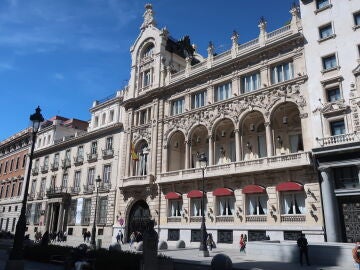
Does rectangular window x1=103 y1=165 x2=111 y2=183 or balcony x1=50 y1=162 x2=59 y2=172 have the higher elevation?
balcony x1=50 y1=162 x2=59 y2=172

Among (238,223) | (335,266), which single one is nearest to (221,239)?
(238,223)

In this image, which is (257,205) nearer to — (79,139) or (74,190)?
(74,190)

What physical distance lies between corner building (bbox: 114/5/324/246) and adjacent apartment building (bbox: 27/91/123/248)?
117 inches

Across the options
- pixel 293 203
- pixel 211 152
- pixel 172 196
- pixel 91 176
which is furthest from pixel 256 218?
pixel 91 176

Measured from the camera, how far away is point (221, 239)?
27.4m

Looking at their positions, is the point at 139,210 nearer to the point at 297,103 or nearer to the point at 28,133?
the point at 297,103

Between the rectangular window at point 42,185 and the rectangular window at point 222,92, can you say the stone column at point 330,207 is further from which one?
the rectangular window at point 42,185

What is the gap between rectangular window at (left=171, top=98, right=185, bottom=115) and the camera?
35.2 meters

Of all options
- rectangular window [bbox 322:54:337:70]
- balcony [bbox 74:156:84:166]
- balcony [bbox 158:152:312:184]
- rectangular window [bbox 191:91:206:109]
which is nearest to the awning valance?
balcony [bbox 158:152:312:184]

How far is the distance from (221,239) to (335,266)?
1204 centimetres

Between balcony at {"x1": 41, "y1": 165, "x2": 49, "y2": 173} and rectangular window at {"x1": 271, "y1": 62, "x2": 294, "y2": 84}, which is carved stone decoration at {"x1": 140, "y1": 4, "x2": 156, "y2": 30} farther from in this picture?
balcony at {"x1": 41, "y1": 165, "x2": 49, "y2": 173}

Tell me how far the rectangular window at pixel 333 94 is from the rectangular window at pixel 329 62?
1797 mm

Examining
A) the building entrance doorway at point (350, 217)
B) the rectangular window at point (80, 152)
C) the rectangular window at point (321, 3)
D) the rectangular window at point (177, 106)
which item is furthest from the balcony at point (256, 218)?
the rectangular window at point (80, 152)

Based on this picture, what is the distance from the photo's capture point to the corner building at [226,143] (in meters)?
24.9
